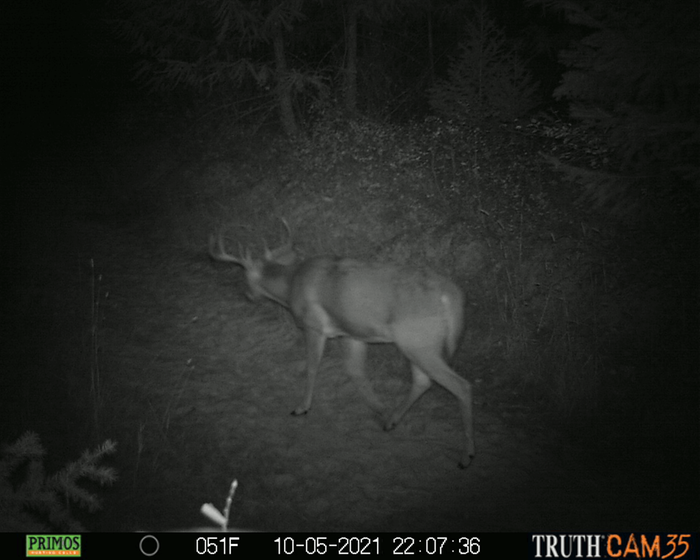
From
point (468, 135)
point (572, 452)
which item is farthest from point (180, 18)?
point (572, 452)

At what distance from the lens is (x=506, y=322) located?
6395 millimetres

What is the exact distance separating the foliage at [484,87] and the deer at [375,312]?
5950 millimetres

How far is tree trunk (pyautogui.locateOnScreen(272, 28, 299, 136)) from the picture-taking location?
11.4 metres

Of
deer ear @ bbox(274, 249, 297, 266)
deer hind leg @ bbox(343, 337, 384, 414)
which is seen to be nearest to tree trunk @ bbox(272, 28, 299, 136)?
deer ear @ bbox(274, 249, 297, 266)

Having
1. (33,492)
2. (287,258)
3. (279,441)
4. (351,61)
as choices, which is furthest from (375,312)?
(351,61)

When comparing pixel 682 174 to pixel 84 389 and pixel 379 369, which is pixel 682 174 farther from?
pixel 84 389

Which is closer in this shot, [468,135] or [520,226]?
[520,226]

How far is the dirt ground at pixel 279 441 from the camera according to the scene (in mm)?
4309

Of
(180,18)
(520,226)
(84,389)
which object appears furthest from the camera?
(180,18)

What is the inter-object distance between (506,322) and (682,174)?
2487 millimetres

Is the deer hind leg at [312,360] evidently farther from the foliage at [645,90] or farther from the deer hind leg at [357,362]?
the foliage at [645,90]

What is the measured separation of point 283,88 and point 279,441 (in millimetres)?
8795

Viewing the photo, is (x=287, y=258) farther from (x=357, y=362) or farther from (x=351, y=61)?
(x=351, y=61)

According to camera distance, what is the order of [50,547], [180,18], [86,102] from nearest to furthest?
1. [50,547]
2. [180,18]
3. [86,102]
